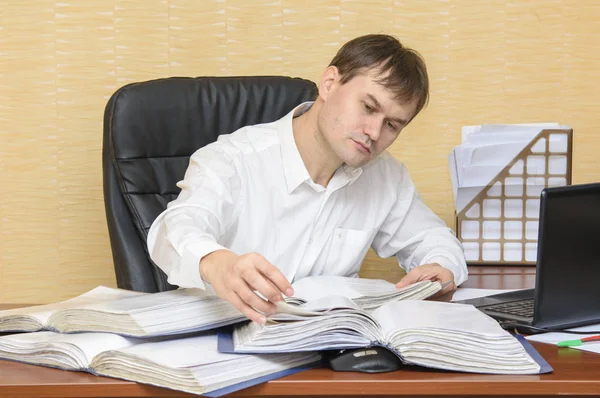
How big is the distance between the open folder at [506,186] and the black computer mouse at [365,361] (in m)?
0.99

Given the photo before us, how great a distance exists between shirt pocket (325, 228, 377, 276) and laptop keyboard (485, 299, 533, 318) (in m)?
0.43

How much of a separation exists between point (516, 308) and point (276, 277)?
51 cm

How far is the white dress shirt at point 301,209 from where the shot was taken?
1473mm

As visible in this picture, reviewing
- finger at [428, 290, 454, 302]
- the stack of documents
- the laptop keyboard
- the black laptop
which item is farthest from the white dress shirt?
the stack of documents

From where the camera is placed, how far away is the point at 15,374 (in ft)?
2.86

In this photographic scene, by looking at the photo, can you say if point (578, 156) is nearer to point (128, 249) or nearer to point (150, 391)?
point (128, 249)

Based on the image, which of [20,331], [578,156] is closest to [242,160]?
[20,331]

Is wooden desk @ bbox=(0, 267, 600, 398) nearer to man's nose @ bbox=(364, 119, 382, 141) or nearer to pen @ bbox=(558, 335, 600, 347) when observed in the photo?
pen @ bbox=(558, 335, 600, 347)

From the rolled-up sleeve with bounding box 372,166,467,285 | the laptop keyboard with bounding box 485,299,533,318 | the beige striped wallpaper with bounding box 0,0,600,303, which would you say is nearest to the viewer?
the laptop keyboard with bounding box 485,299,533,318

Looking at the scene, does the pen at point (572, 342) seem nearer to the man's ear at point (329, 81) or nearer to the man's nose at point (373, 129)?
the man's nose at point (373, 129)

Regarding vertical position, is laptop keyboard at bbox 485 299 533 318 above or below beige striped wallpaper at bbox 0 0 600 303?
below

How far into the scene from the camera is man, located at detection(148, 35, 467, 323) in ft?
4.62

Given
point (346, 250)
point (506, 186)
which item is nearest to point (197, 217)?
point (346, 250)

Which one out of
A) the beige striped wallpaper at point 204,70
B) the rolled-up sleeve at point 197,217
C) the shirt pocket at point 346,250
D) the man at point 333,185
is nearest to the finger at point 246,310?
the rolled-up sleeve at point 197,217
